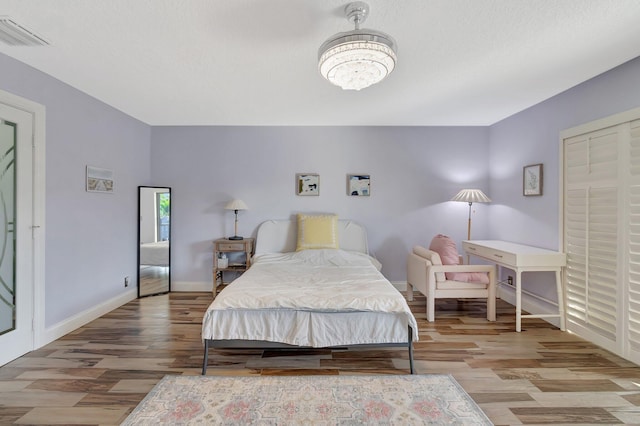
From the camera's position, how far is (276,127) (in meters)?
4.40

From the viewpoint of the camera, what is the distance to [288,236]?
4316 millimetres

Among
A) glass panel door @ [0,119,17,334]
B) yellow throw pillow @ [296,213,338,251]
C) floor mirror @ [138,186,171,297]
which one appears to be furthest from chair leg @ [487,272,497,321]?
glass panel door @ [0,119,17,334]

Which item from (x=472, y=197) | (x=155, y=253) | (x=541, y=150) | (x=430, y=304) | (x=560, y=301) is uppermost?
(x=541, y=150)

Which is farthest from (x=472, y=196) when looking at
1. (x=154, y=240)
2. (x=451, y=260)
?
(x=154, y=240)

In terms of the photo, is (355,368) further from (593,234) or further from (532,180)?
(532,180)

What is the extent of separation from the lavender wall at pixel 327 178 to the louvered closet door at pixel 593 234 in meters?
1.46

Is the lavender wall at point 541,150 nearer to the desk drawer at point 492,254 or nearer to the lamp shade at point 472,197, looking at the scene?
the lamp shade at point 472,197

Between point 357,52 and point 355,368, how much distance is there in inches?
90.4

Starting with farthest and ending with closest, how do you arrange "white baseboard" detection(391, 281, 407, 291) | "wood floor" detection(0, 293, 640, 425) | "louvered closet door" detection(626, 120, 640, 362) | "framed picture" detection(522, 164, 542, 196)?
"white baseboard" detection(391, 281, 407, 291) → "framed picture" detection(522, 164, 542, 196) → "louvered closet door" detection(626, 120, 640, 362) → "wood floor" detection(0, 293, 640, 425)

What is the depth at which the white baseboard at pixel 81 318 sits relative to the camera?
2.77m

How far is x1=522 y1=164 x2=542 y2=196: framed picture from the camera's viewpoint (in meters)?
3.41

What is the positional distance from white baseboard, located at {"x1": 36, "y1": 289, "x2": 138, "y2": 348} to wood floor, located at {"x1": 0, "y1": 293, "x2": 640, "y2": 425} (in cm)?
8

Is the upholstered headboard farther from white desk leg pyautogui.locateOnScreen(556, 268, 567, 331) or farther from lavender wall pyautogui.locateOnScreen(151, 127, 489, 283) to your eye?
white desk leg pyautogui.locateOnScreen(556, 268, 567, 331)

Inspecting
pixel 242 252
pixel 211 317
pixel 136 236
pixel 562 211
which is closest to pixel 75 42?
pixel 211 317
